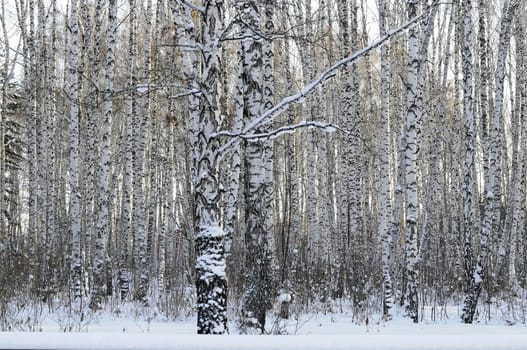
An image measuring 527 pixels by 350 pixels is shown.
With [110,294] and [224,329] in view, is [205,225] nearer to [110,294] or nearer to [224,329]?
[224,329]

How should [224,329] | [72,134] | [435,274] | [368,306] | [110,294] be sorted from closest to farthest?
[224,329] < [368,306] < [72,134] < [110,294] < [435,274]

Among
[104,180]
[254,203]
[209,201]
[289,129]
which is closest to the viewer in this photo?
[289,129]

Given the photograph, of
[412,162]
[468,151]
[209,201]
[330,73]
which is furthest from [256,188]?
[468,151]

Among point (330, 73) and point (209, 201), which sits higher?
point (330, 73)

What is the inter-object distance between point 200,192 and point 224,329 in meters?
1.37

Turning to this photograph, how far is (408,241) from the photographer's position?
397 inches

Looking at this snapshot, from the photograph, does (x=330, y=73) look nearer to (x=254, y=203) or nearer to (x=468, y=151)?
(x=254, y=203)

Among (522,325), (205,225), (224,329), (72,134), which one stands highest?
(72,134)

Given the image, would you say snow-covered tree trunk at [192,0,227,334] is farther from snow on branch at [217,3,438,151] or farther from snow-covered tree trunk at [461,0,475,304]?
snow-covered tree trunk at [461,0,475,304]

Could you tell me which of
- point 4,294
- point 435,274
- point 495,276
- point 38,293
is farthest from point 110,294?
point 495,276

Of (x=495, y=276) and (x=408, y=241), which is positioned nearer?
(x=408, y=241)

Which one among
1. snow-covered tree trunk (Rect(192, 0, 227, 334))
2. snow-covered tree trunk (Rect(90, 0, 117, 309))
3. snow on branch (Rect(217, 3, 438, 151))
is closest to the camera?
snow on branch (Rect(217, 3, 438, 151))

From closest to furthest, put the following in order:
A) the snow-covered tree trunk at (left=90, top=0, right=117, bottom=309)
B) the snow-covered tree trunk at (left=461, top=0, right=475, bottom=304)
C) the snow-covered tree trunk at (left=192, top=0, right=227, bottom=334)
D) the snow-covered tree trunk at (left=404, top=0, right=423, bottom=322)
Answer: the snow-covered tree trunk at (left=192, top=0, right=227, bottom=334)
the snow-covered tree trunk at (left=404, top=0, right=423, bottom=322)
the snow-covered tree trunk at (left=461, top=0, right=475, bottom=304)
the snow-covered tree trunk at (left=90, top=0, right=117, bottom=309)

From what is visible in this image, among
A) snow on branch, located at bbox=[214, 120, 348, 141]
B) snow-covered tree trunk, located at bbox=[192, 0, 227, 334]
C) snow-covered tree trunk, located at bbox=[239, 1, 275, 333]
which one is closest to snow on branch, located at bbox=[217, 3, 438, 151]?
snow on branch, located at bbox=[214, 120, 348, 141]
